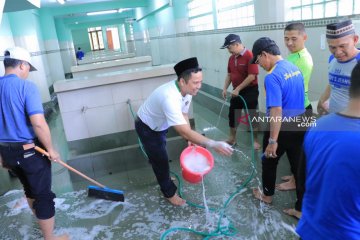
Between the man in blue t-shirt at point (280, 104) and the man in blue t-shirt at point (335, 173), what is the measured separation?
108cm

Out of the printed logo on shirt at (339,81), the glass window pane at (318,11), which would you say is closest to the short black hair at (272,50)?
the printed logo on shirt at (339,81)

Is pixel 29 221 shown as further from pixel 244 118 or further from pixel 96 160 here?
pixel 244 118

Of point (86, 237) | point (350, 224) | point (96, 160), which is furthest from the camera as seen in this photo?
point (96, 160)

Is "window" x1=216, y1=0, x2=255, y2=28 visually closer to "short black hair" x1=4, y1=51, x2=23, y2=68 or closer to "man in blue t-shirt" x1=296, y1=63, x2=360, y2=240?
"short black hair" x1=4, y1=51, x2=23, y2=68

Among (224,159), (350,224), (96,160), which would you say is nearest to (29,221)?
(96,160)

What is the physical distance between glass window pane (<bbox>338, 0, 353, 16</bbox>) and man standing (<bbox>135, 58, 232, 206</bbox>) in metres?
1.85

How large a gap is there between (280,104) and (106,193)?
200 cm

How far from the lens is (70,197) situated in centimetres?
A: 330

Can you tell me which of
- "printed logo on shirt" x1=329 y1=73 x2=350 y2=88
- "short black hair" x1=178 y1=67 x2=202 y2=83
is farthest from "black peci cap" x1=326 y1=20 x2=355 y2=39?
"short black hair" x1=178 y1=67 x2=202 y2=83

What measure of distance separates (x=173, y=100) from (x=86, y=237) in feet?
4.78

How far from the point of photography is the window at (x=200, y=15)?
6.59 meters

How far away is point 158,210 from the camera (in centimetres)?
289

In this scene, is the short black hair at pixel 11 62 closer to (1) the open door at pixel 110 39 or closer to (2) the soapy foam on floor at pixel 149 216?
(2) the soapy foam on floor at pixel 149 216

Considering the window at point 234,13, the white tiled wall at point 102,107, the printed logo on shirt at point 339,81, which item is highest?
the window at point 234,13
